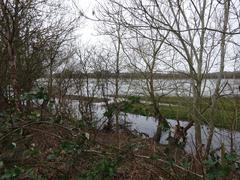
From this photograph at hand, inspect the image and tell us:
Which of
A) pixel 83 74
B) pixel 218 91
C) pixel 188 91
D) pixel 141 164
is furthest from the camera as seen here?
pixel 83 74

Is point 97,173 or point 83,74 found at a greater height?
point 83,74

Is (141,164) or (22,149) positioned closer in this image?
(22,149)

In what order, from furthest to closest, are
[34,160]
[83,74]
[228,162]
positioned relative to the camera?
[83,74] < [34,160] < [228,162]

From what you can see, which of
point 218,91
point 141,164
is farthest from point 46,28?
point 141,164

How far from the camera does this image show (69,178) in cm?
287

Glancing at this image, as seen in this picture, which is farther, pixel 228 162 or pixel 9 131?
pixel 9 131

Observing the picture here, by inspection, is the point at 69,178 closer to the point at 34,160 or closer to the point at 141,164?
the point at 34,160

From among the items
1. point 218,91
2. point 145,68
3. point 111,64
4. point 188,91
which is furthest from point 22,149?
point 111,64

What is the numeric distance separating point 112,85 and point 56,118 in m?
12.2

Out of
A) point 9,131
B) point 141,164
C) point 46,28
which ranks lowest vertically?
point 141,164

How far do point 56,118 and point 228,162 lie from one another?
1.48m

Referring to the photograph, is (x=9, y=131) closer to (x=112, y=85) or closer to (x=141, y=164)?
(x=141, y=164)

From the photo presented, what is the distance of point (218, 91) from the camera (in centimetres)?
841

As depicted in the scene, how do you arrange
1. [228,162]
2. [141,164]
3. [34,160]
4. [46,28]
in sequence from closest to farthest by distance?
[228,162] < [34,160] < [141,164] < [46,28]
